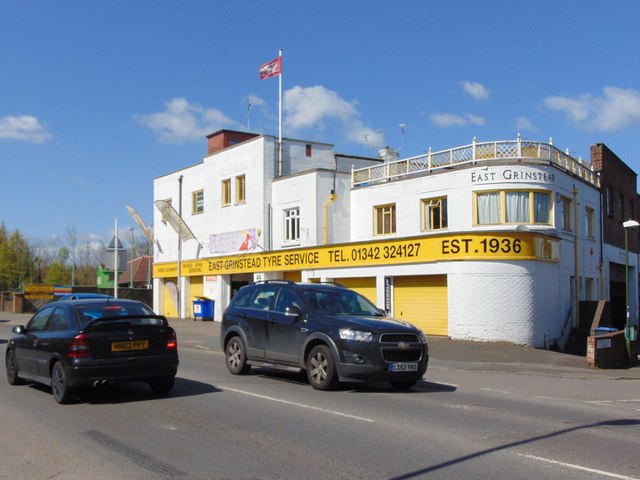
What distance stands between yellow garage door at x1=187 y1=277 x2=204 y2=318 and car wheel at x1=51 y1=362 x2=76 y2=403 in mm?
27794

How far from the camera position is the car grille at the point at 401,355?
11.1 metres

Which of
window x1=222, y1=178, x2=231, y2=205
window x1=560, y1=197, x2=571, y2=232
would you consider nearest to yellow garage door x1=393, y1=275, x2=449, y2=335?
window x1=560, y1=197, x2=571, y2=232

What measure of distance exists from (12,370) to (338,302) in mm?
5967

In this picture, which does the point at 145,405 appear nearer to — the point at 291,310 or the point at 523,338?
the point at 291,310

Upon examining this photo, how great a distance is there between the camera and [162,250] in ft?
137

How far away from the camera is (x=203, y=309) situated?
35.8 meters

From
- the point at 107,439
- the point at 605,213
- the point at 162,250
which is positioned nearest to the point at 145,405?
the point at 107,439

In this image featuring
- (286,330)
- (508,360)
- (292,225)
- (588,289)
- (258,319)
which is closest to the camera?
(286,330)

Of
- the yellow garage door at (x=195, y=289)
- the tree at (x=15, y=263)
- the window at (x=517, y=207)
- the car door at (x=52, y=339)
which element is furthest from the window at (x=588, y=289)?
the tree at (x=15, y=263)

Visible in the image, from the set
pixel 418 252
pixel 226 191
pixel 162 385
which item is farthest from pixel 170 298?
pixel 162 385

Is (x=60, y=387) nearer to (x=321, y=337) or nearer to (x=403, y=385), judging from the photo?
(x=321, y=337)

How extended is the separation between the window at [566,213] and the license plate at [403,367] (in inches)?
716

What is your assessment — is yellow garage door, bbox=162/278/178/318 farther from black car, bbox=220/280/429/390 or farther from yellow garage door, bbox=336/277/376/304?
black car, bbox=220/280/429/390

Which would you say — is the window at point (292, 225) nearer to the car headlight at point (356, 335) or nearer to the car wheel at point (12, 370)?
the car wheel at point (12, 370)
